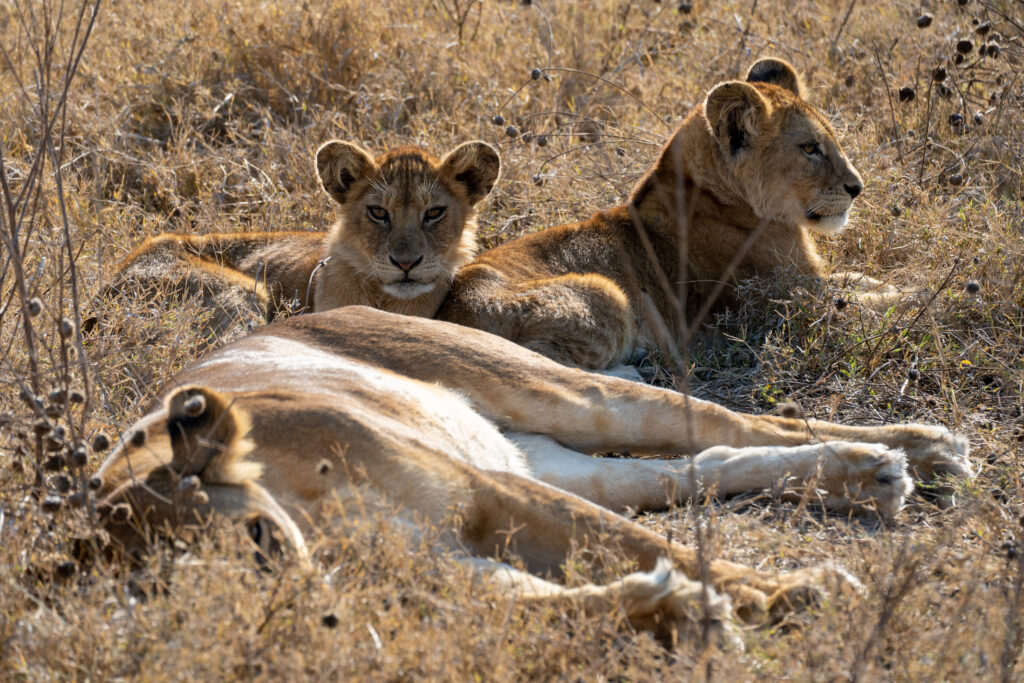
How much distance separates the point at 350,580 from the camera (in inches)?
109

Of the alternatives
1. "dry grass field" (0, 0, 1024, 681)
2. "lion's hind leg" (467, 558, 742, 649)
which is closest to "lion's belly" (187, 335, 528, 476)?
"dry grass field" (0, 0, 1024, 681)

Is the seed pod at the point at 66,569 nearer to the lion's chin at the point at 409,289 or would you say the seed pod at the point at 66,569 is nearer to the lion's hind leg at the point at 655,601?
the lion's hind leg at the point at 655,601

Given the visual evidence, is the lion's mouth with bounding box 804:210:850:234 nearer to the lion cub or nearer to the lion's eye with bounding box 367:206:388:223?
the lion cub

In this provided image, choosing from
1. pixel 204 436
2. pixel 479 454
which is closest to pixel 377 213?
pixel 479 454

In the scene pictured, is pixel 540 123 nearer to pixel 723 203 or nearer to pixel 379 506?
pixel 723 203

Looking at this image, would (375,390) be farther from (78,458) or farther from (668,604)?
(668,604)

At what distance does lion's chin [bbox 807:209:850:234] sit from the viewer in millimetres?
5859

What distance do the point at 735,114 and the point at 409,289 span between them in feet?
6.01

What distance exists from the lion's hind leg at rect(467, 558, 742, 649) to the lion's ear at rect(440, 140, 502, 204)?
10.2ft

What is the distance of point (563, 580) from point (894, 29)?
614 centimetres

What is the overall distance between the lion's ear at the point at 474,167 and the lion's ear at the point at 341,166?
378 mm

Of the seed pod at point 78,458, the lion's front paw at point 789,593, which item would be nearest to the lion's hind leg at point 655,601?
the lion's front paw at point 789,593

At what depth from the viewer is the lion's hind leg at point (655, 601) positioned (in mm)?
2816

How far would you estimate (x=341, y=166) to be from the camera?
571 centimetres
